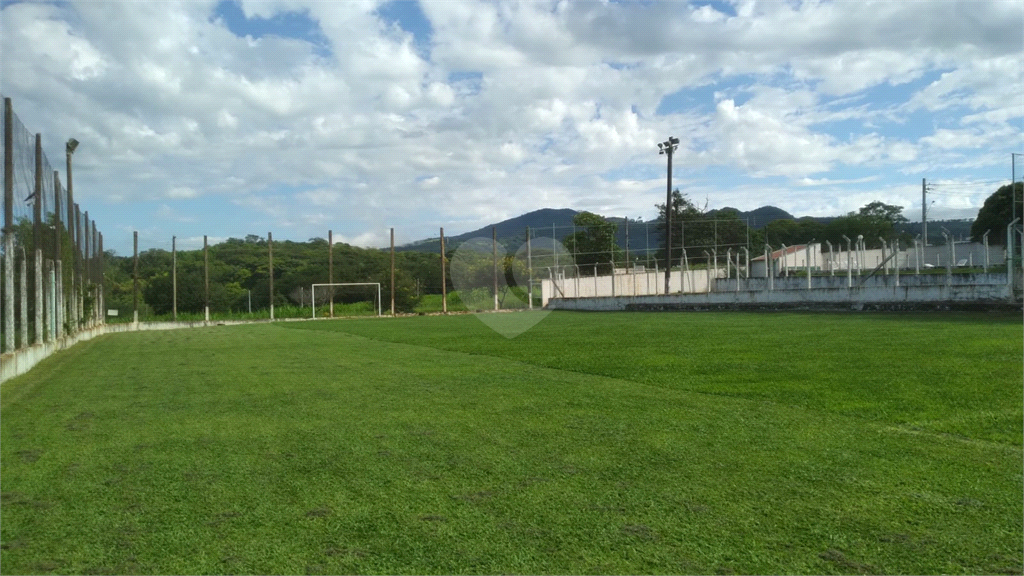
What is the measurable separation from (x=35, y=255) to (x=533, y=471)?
35.7ft

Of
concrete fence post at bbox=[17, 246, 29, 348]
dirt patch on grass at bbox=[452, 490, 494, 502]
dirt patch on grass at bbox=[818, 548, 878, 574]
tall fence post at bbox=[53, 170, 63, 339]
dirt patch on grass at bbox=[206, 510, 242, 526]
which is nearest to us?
dirt patch on grass at bbox=[818, 548, 878, 574]

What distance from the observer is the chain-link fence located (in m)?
10.0

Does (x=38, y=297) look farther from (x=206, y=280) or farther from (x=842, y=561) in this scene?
(x=206, y=280)

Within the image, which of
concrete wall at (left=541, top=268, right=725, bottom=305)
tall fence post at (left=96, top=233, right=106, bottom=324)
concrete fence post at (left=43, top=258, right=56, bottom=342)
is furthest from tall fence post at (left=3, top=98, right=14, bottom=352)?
concrete wall at (left=541, top=268, right=725, bottom=305)

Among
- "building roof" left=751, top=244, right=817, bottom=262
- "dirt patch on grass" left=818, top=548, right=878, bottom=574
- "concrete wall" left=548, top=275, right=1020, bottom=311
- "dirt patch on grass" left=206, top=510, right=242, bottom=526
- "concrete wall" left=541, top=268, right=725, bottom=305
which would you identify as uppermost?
"building roof" left=751, top=244, right=817, bottom=262

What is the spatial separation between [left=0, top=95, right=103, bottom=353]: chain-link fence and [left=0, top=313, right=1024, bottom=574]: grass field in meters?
2.20

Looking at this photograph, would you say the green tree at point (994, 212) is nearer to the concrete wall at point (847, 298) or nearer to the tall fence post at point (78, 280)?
the concrete wall at point (847, 298)

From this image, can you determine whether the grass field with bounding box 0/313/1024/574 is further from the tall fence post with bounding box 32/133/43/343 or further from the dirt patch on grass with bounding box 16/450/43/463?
the tall fence post with bounding box 32/133/43/343

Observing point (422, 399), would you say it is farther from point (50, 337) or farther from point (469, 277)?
point (469, 277)

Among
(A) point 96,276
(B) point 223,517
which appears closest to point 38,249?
(B) point 223,517

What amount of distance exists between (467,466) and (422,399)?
2589mm

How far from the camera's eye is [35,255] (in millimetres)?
11672

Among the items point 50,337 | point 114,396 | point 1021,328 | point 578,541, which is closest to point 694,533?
point 578,541

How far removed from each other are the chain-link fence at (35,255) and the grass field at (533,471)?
86.7 inches
